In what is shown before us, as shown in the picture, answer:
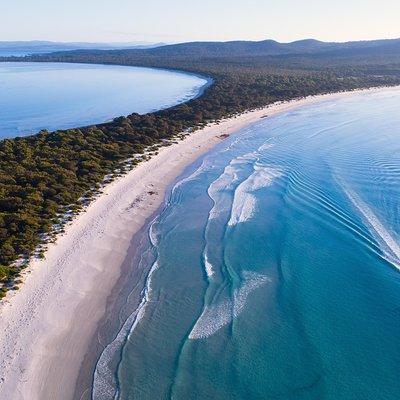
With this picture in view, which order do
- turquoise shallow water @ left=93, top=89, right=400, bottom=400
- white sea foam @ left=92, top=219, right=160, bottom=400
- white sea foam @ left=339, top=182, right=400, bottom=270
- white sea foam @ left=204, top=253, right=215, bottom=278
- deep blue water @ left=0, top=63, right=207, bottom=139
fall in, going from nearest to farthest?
white sea foam @ left=92, top=219, right=160, bottom=400 < turquoise shallow water @ left=93, top=89, right=400, bottom=400 < white sea foam @ left=204, top=253, right=215, bottom=278 < white sea foam @ left=339, top=182, right=400, bottom=270 < deep blue water @ left=0, top=63, right=207, bottom=139

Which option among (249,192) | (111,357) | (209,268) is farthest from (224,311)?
(249,192)

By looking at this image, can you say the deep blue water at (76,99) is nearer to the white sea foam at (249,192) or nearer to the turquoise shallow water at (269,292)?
the white sea foam at (249,192)

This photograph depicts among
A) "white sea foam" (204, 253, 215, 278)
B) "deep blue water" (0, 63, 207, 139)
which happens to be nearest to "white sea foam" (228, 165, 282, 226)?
"white sea foam" (204, 253, 215, 278)

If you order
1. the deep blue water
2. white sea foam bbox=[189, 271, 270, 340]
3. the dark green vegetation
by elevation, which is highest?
white sea foam bbox=[189, 271, 270, 340]

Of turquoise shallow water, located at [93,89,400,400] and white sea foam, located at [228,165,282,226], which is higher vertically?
turquoise shallow water, located at [93,89,400,400]

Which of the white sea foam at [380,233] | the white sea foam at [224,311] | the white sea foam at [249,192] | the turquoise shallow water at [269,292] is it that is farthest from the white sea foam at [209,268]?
the white sea foam at [380,233]

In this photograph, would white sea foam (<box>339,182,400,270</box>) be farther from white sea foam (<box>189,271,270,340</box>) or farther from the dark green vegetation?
the dark green vegetation

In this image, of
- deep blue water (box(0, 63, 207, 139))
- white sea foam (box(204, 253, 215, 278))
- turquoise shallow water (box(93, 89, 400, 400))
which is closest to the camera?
turquoise shallow water (box(93, 89, 400, 400))
